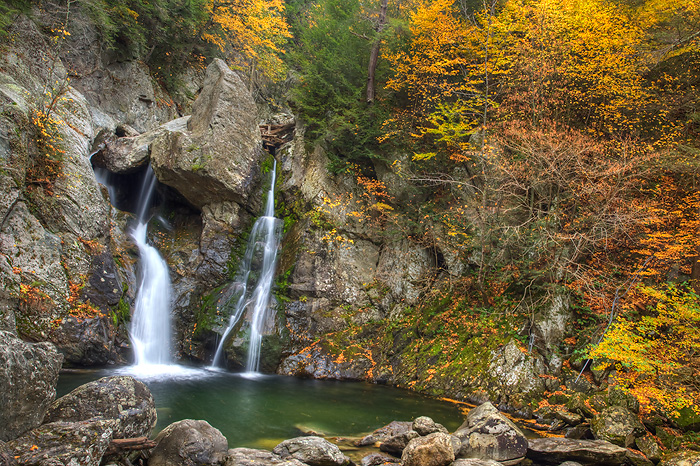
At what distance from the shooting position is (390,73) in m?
15.0

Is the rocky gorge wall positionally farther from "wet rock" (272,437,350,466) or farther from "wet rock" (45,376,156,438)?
"wet rock" (272,437,350,466)

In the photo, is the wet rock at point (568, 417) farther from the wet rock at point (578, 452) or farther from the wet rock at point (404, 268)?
the wet rock at point (404, 268)

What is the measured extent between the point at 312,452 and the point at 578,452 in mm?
3918

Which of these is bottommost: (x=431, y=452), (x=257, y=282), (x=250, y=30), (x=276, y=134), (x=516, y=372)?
(x=431, y=452)

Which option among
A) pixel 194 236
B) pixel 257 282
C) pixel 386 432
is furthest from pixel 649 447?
pixel 194 236

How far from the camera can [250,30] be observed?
2030 cm

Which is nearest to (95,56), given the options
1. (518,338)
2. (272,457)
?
(272,457)

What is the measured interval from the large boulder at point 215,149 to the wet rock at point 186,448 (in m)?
9.19

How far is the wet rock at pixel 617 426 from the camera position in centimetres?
579

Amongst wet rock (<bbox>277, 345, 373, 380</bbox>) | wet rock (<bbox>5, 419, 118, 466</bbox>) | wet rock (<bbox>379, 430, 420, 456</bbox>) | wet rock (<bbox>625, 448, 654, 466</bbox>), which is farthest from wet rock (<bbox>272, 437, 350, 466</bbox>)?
wet rock (<bbox>277, 345, 373, 380</bbox>)

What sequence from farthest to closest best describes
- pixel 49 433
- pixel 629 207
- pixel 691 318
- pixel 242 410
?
1. pixel 629 207
2. pixel 242 410
3. pixel 691 318
4. pixel 49 433

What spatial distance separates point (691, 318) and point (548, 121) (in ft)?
20.0

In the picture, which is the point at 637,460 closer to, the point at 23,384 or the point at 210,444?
the point at 210,444

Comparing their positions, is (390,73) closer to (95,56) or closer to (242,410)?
(95,56)
